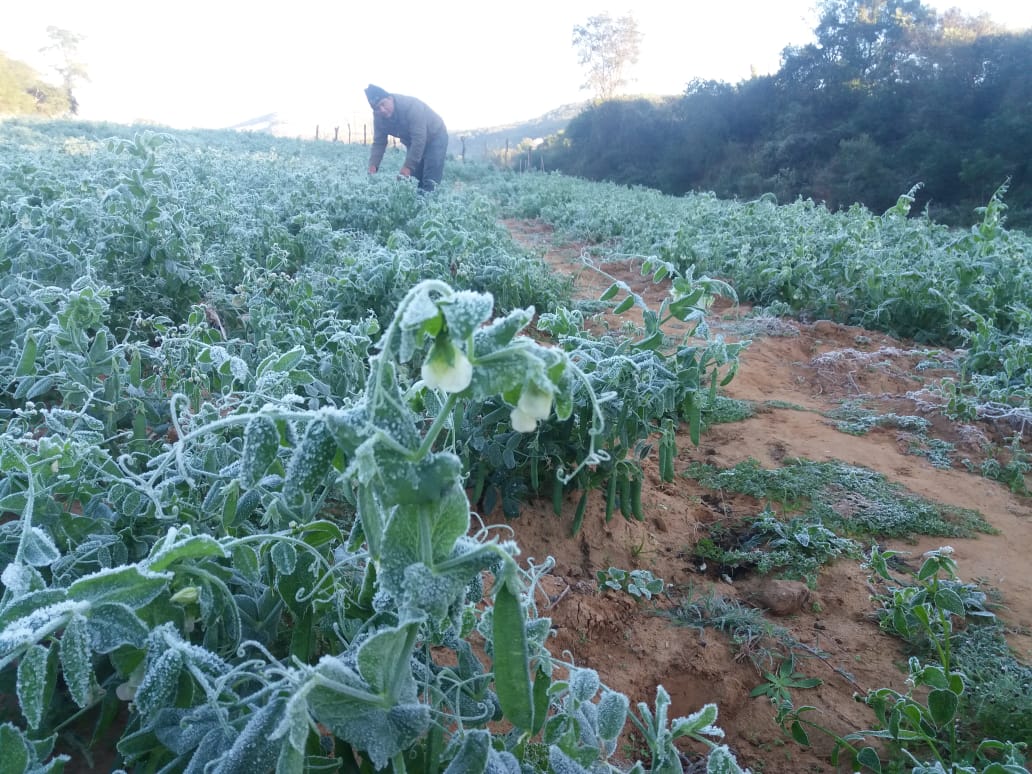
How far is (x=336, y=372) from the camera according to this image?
2383mm

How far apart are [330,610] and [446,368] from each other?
727mm

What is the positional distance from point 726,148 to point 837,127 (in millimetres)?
4175

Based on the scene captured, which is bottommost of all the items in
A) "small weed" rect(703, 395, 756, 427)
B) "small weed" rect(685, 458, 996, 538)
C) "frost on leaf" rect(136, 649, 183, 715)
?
"small weed" rect(685, 458, 996, 538)

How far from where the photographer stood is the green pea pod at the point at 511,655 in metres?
0.80

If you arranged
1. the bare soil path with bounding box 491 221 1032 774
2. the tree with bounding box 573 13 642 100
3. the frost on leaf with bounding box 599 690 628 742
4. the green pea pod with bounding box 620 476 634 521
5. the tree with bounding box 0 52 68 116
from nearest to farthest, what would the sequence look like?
the frost on leaf with bounding box 599 690 628 742 → the bare soil path with bounding box 491 221 1032 774 → the green pea pod with bounding box 620 476 634 521 → the tree with bounding box 0 52 68 116 → the tree with bounding box 573 13 642 100

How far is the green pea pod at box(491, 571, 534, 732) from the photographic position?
80 cm

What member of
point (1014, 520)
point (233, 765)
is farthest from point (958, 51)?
point (233, 765)

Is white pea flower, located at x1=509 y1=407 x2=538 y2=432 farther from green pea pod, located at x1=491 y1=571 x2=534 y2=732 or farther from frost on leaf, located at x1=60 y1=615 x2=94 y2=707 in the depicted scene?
frost on leaf, located at x1=60 y1=615 x2=94 y2=707

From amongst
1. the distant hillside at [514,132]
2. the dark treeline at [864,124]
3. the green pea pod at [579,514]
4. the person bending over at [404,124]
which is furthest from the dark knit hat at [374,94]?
the distant hillside at [514,132]

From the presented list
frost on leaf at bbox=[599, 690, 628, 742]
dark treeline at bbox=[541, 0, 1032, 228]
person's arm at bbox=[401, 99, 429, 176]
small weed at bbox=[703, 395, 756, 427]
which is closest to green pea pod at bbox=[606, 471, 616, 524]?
frost on leaf at bbox=[599, 690, 628, 742]

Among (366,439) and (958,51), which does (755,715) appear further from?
(958,51)

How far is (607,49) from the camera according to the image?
4222 centimetres

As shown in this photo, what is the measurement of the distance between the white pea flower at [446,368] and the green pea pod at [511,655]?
0.77 feet

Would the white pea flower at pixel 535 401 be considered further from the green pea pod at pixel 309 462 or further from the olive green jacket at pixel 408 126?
the olive green jacket at pixel 408 126
